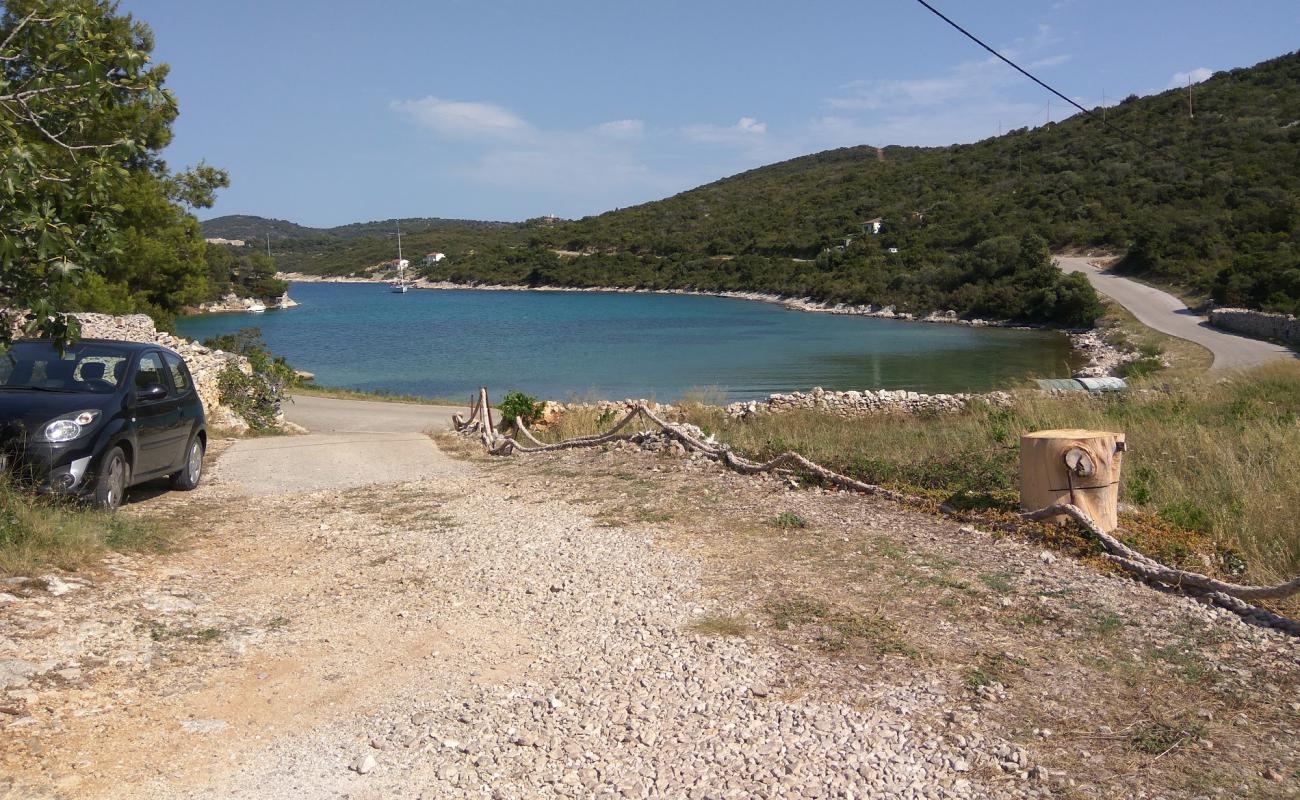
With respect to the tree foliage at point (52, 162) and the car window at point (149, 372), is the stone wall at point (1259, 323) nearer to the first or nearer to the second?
the car window at point (149, 372)

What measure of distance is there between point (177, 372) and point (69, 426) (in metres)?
2.42

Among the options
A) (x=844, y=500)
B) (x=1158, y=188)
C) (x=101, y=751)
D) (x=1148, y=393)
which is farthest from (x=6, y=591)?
(x=1158, y=188)

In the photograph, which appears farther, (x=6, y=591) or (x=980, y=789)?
(x=6, y=591)

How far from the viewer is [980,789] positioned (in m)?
3.75

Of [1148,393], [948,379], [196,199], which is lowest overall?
[948,379]

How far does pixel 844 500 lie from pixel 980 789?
5.05m

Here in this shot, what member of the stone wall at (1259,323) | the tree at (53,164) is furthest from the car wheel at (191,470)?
the stone wall at (1259,323)

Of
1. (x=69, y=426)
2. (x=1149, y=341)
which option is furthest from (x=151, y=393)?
(x=1149, y=341)

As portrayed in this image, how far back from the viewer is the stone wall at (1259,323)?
38.8m

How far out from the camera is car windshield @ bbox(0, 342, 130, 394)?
28.2 ft

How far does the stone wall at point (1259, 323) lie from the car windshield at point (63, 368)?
41696mm

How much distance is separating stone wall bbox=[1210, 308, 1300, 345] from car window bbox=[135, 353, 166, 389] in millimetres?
41135

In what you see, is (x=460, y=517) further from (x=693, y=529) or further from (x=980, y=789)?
(x=980, y=789)

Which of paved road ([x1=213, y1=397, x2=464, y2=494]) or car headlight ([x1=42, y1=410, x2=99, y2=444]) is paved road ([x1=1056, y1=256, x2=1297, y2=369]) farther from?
car headlight ([x1=42, y1=410, x2=99, y2=444])
